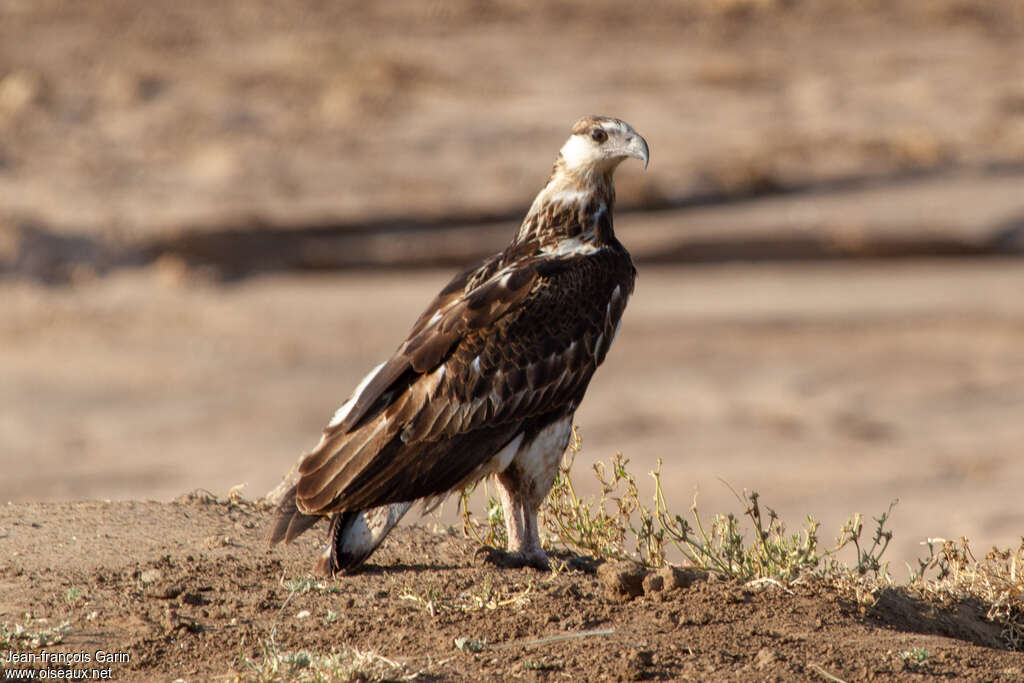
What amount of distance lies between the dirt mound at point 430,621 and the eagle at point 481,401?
26 cm

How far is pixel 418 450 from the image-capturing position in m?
5.50

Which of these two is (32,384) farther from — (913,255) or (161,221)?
(913,255)

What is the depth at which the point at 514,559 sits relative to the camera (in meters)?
5.70

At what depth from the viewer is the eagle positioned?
5.43 meters

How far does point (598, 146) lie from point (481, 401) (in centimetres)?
144

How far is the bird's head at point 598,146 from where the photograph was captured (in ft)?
21.0

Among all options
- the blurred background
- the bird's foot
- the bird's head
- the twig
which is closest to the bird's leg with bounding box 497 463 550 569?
the bird's foot

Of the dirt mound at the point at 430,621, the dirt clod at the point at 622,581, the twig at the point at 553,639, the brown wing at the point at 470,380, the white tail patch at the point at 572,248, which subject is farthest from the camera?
the white tail patch at the point at 572,248

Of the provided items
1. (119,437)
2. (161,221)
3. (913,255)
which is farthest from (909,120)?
(119,437)

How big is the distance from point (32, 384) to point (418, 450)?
11.2m

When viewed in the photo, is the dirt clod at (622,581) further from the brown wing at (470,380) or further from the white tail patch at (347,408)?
the white tail patch at (347,408)

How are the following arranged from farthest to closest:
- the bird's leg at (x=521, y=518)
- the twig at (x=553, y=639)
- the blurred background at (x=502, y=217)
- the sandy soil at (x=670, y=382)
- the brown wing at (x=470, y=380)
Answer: the blurred background at (x=502, y=217), the sandy soil at (x=670, y=382), the bird's leg at (x=521, y=518), the brown wing at (x=470, y=380), the twig at (x=553, y=639)

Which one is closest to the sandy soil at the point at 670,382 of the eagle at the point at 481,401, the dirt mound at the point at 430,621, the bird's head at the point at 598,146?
the bird's head at the point at 598,146

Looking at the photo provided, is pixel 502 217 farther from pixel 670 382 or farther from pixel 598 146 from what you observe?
pixel 598 146
